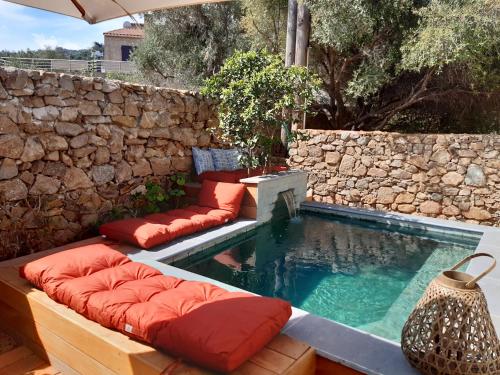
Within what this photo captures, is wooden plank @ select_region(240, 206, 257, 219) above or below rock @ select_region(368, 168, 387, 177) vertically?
below

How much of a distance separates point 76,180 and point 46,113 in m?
0.79

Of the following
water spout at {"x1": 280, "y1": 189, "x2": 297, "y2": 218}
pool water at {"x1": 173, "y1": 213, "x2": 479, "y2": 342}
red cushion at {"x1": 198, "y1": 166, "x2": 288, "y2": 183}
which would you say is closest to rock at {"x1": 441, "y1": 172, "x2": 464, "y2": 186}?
pool water at {"x1": 173, "y1": 213, "x2": 479, "y2": 342}

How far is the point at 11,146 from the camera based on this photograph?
3.64 metres

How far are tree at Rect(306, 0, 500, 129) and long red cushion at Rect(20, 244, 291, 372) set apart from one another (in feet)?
17.8

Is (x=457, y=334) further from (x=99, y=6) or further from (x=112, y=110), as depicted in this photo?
(x=112, y=110)

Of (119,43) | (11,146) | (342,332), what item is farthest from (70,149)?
(119,43)

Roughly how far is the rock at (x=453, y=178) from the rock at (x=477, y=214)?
487mm

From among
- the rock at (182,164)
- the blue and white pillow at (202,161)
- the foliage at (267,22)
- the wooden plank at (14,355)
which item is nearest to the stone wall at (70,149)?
the rock at (182,164)

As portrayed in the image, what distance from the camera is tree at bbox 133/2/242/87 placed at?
10.9m

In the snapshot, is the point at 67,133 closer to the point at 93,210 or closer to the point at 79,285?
the point at 93,210

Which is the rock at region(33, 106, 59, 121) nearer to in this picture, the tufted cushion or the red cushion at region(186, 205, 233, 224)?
the red cushion at region(186, 205, 233, 224)

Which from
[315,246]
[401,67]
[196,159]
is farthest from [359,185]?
[196,159]

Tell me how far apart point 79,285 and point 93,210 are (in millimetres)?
2196

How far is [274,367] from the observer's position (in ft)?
6.20
